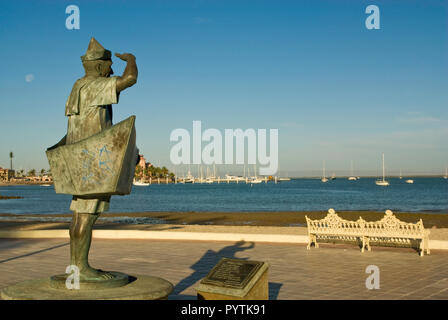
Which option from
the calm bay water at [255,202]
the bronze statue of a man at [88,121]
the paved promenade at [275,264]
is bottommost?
the calm bay water at [255,202]

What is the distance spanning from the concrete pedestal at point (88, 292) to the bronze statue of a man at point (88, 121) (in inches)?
11.6

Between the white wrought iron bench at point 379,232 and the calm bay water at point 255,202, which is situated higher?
the white wrought iron bench at point 379,232

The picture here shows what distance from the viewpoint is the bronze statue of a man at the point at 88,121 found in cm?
536

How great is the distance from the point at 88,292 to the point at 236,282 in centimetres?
163

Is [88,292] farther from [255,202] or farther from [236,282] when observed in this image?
[255,202]

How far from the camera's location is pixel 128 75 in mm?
5301

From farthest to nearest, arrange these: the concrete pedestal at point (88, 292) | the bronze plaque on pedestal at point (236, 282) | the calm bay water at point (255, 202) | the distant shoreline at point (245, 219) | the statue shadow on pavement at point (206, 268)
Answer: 1. the calm bay water at point (255, 202)
2. the distant shoreline at point (245, 219)
3. the statue shadow on pavement at point (206, 268)
4. the bronze plaque on pedestal at point (236, 282)
5. the concrete pedestal at point (88, 292)

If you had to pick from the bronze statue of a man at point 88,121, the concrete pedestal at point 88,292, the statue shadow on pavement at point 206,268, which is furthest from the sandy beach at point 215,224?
the bronze statue of a man at point 88,121

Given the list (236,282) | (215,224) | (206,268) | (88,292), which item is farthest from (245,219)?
(88,292)

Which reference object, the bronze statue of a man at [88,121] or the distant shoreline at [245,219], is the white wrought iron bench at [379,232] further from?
the distant shoreline at [245,219]
